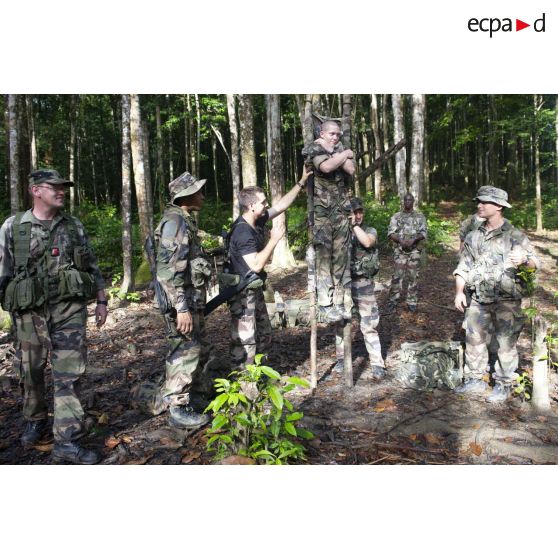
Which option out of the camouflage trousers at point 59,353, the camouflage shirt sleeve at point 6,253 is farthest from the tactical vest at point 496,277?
the camouflage shirt sleeve at point 6,253

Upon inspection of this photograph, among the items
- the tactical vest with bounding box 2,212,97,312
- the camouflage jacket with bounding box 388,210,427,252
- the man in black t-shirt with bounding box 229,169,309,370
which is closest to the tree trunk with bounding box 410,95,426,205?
the camouflage jacket with bounding box 388,210,427,252

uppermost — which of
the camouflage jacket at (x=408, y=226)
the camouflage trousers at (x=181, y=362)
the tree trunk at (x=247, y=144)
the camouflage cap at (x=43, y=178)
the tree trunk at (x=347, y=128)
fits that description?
the tree trunk at (x=247, y=144)

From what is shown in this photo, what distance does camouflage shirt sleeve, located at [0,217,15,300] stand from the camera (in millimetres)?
3750

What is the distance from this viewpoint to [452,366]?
5281 mm

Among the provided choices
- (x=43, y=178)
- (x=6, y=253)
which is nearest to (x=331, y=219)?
(x=43, y=178)

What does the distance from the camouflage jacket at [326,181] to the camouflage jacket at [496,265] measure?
1585 mm

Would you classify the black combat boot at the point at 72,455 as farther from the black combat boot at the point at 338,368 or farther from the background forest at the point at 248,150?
the background forest at the point at 248,150

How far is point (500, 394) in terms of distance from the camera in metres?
4.82

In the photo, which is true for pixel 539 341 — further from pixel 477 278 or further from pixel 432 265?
pixel 432 265

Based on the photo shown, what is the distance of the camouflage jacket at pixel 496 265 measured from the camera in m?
4.73

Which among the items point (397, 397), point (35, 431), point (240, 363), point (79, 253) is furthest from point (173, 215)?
point (397, 397)

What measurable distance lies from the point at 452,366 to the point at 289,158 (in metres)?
31.3

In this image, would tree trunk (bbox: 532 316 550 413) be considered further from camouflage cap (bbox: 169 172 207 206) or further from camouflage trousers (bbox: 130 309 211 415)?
camouflage cap (bbox: 169 172 207 206)

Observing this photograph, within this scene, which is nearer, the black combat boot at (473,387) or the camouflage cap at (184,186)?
the camouflage cap at (184,186)
